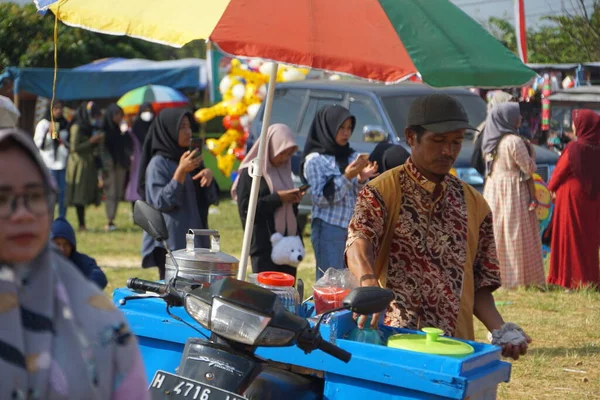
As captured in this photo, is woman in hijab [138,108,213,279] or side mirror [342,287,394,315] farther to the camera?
woman in hijab [138,108,213,279]

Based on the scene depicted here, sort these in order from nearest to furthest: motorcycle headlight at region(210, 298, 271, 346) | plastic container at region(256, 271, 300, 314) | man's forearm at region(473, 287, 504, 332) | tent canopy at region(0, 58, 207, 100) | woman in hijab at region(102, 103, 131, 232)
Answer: motorcycle headlight at region(210, 298, 271, 346) → plastic container at region(256, 271, 300, 314) → man's forearm at region(473, 287, 504, 332) → woman in hijab at region(102, 103, 131, 232) → tent canopy at region(0, 58, 207, 100)

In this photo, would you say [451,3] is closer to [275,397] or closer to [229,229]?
[275,397]

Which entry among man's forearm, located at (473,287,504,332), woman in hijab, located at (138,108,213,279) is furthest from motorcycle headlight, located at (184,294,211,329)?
woman in hijab, located at (138,108,213,279)

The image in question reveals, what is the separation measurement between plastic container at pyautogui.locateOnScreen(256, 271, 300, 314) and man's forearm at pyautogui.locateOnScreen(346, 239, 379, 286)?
0.25 metres

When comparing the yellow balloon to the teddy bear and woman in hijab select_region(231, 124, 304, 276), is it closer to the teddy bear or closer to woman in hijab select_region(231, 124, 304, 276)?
woman in hijab select_region(231, 124, 304, 276)

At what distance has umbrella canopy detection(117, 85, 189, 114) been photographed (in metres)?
19.7

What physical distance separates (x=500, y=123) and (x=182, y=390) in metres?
7.33

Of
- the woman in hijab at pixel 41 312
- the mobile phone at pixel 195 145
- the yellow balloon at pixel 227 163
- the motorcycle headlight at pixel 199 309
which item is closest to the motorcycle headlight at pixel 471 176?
the yellow balloon at pixel 227 163

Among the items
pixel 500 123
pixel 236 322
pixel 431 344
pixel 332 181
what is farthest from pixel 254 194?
pixel 500 123

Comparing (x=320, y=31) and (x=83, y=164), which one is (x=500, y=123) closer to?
(x=320, y=31)

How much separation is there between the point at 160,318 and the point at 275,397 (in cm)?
79

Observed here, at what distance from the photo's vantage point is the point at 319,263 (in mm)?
7453

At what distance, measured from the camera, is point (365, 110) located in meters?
12.0

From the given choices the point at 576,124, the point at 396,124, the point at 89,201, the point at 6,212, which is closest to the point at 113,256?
the point at 89,201
